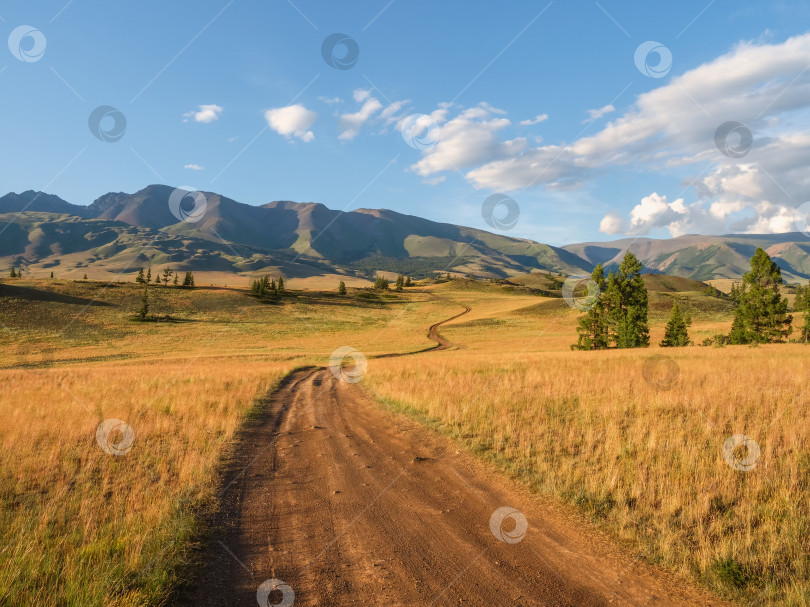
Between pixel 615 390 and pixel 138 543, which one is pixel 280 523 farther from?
pixel 615 390

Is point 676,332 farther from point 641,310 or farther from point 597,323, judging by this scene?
point 597,323

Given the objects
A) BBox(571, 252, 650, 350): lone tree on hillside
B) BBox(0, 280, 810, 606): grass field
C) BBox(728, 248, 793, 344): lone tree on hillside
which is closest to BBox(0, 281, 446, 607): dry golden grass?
BBox(0, 280, 810, 606): grass field

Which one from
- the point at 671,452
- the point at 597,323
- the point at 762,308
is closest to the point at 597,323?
the point at 597,323

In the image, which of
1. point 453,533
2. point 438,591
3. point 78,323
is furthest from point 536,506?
point 78,323

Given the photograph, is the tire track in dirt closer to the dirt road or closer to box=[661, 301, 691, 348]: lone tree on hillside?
the dirt road

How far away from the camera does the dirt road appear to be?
4758 mm

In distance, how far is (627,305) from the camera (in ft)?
148

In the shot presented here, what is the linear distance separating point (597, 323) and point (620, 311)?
8.73 ft

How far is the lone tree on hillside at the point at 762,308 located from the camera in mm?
42594

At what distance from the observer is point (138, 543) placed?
5387mm

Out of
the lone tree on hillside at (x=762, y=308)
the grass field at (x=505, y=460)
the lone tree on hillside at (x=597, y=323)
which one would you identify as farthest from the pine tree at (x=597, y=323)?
the grass field at (x=505, y=460)

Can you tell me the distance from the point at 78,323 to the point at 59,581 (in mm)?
77483

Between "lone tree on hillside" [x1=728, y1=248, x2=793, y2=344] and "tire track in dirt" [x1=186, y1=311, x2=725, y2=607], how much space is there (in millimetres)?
48656

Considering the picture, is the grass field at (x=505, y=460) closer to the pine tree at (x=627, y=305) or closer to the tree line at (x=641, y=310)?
the pine tree at (x=627, y=305)
